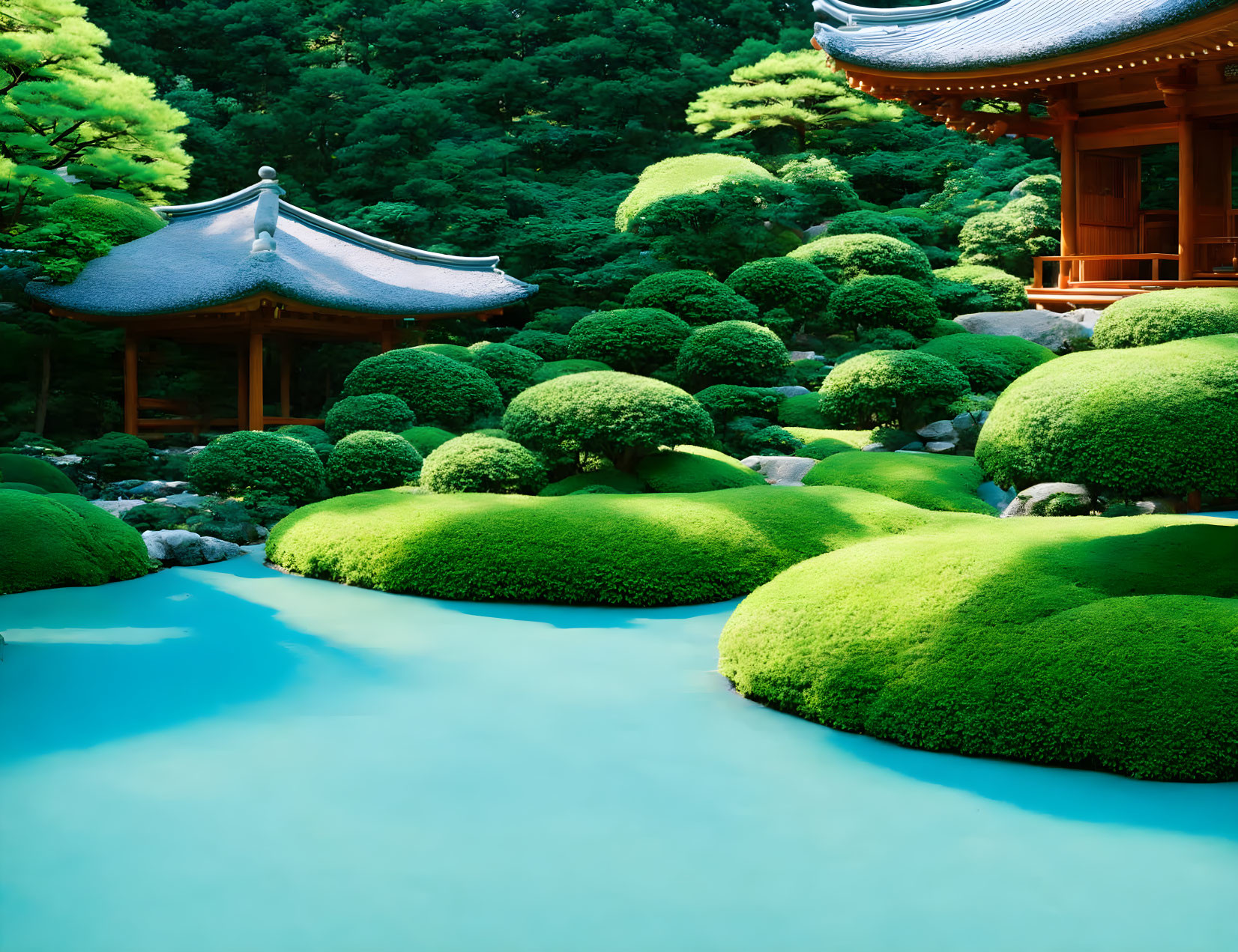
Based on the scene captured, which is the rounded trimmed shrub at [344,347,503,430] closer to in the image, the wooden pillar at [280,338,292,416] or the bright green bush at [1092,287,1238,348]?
the wooden pillar at [280,338,292,416]

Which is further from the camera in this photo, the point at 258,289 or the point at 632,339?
the point at 632,339

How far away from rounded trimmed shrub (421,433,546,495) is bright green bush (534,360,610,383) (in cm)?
461

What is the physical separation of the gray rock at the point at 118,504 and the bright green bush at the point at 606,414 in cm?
402

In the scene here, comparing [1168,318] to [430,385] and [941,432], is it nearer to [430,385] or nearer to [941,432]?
[941,432]

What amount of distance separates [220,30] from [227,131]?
15.9 feet

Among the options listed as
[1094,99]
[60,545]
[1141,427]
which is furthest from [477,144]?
[1141,427]

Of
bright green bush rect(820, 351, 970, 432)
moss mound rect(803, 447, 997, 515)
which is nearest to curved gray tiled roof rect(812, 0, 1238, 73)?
bright green bush rect(820, 351, 970, 432)

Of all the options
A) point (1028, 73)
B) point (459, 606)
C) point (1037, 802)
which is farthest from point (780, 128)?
point (1037, 802)

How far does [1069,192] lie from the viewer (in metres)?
16.0

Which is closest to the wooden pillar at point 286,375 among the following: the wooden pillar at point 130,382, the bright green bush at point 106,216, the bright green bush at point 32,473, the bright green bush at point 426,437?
the wooden pillar at point 130,382

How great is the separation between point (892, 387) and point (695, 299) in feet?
14.2

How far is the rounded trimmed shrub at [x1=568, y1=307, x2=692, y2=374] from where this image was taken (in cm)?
1536

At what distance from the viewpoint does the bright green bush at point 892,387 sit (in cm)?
1265

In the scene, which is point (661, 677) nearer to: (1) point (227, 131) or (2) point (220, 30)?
(1) point (227, 131)
